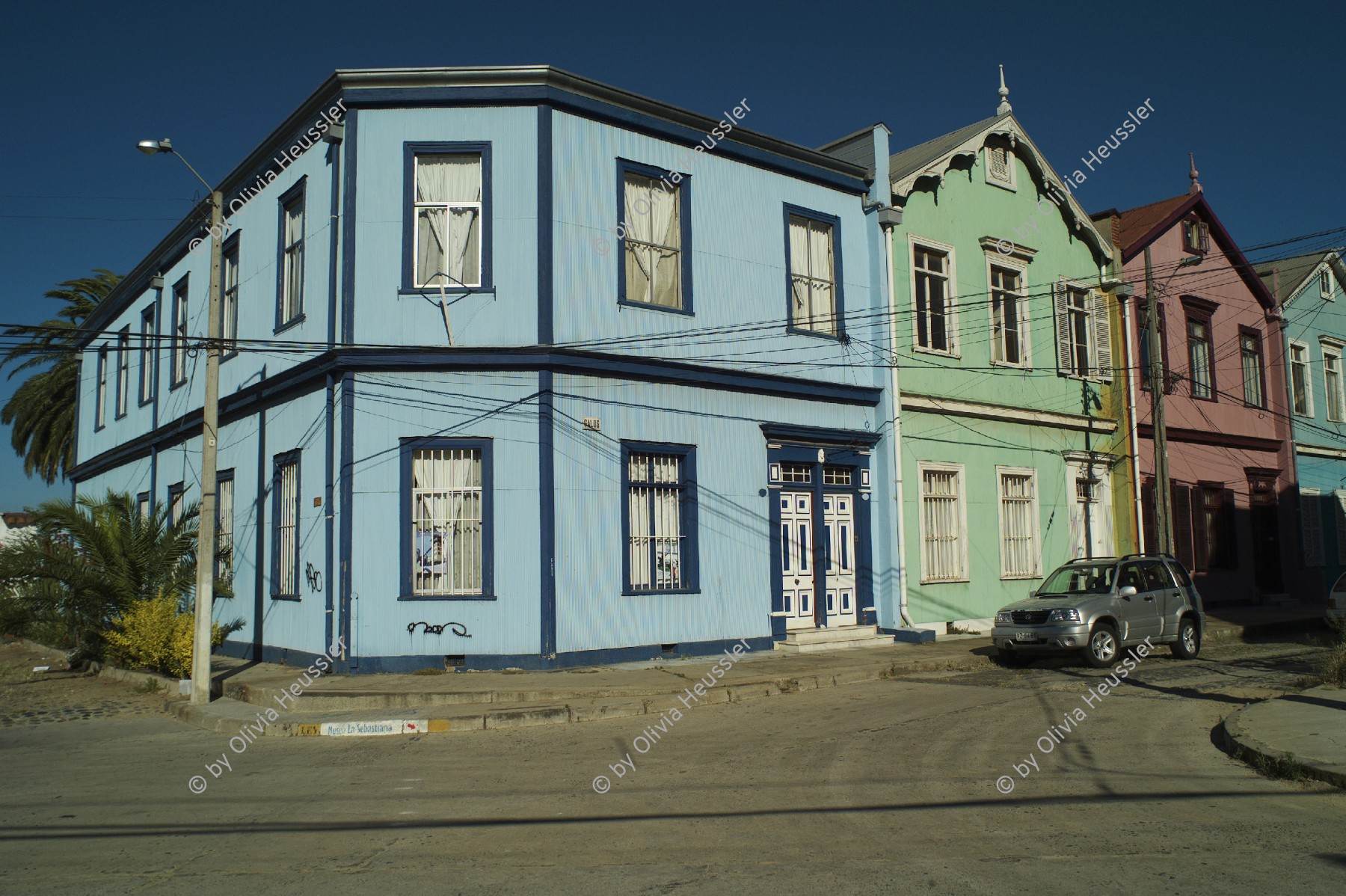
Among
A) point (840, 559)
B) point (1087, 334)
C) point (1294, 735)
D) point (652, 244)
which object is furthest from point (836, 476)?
point (1294, 735)

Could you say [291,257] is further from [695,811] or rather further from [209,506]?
[695,811]

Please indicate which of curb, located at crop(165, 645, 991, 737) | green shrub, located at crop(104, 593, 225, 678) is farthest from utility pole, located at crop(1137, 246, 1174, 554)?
green shrub, located at crop(104, 593, 225, 678)

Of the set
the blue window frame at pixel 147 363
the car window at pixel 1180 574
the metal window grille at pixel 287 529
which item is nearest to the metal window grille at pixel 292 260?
the metal window grille at pixel 287 529

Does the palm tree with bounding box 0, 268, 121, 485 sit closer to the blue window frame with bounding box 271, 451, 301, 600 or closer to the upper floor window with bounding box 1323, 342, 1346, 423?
the blue window frame with bounding box 271, 451, 301, 600

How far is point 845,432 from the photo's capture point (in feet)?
61.9

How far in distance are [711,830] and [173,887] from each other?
3183mm

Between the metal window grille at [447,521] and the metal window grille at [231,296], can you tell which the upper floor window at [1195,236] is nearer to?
the metal window grille at [447,521]

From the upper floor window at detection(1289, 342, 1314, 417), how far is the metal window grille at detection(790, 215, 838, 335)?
1846 cm

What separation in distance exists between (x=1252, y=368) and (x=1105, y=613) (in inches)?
677

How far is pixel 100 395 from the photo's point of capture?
29562 millimetres

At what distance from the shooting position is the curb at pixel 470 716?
1141 cm

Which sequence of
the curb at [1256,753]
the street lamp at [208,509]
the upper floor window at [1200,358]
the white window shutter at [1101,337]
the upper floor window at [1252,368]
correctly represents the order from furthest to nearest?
the upper floor window at [1252,368], the upper floor window at [1200,358], the white window shutter at [1101,337], the street lamp at [208,509], the curb at [1256,753]

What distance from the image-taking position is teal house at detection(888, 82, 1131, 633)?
65.6 feet

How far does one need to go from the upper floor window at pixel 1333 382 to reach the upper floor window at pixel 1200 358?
6.79 m
